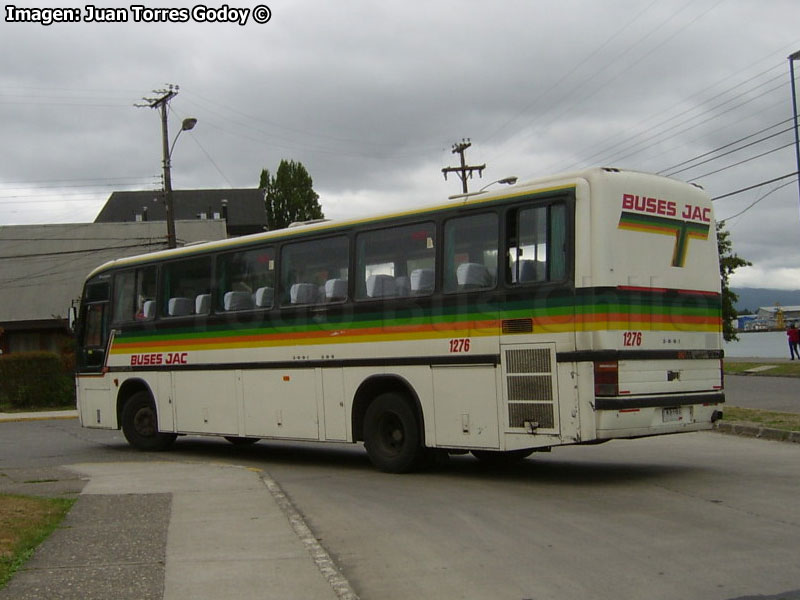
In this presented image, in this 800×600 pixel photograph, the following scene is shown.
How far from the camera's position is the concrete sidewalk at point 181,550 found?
6.21 metres

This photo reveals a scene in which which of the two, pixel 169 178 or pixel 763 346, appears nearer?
pixel 169 178

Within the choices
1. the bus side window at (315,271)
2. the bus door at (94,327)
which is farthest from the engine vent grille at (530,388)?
the bus door at (94,327)

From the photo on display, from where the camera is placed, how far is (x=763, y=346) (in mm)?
61812

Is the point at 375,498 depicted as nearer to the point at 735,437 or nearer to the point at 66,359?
the point at 735,437

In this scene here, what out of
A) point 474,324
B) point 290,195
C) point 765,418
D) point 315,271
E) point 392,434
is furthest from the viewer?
point 290,195

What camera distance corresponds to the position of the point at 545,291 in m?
10.4

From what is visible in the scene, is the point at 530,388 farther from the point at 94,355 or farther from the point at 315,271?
the point at 94,355

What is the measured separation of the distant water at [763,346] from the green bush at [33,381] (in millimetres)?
36121

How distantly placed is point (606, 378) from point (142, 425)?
9.52m

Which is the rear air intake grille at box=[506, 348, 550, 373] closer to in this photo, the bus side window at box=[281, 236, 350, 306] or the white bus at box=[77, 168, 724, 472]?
the white bus at box=[77, 168, 724, 472]

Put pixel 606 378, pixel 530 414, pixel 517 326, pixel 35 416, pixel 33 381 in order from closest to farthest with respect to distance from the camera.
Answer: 1. pixel 606 378
2. pixel 530 414
3. pixel 517 326
4. pixel 35 416
5. pixel 33 381

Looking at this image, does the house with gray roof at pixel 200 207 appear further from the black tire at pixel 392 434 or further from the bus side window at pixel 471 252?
the bus side window at pixel 471 252

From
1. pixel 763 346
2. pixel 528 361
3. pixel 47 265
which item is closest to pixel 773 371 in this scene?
pixel 528 361

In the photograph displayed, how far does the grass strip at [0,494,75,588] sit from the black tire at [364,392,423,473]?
156 inches
